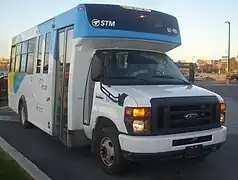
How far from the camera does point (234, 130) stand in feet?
34.1

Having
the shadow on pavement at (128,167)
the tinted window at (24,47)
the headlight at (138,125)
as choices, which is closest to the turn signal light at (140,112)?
the headlight at (138,125)

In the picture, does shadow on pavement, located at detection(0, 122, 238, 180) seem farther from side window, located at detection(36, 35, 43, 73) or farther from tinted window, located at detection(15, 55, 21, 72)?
tinted window, located at detection(15, 55, 21, 72)

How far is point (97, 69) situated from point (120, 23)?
1.06 meters

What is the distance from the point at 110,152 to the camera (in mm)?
5828

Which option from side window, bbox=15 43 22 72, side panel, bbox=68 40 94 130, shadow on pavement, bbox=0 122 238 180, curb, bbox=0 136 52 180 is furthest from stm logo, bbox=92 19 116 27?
side window, bbox=15 43 22 72

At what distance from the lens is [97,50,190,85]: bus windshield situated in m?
5.98

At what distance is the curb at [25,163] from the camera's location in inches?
220

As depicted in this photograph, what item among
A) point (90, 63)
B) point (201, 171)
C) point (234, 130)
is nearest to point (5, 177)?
point (90, 63)

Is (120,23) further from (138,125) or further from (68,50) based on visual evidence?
(138,125)

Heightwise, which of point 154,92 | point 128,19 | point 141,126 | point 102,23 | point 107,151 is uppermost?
point 128,19

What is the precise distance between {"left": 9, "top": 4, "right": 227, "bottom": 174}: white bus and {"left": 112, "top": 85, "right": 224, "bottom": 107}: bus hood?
0.02 metres

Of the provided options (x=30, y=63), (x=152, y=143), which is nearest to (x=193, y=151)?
(x=152, y=143)

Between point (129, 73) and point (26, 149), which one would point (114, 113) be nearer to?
point (129, 73)

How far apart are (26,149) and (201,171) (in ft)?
12.8
